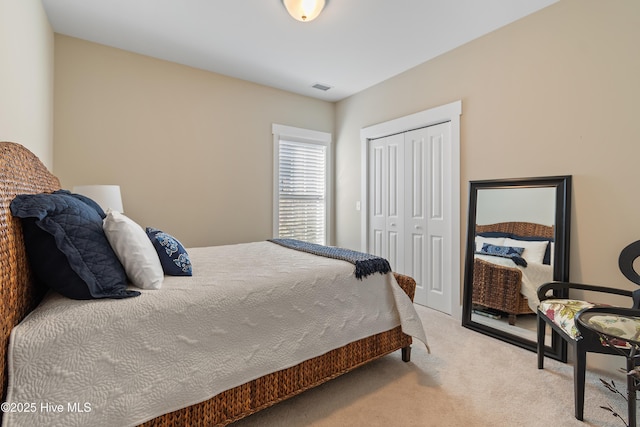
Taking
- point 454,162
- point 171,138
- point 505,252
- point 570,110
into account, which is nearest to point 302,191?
point 171,138

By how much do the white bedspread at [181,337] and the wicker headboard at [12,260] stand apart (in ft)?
0.15

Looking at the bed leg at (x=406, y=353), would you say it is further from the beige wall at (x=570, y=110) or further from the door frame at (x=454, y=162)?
the beige wall at (x=570, y=110)

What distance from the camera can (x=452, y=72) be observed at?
3.05 m

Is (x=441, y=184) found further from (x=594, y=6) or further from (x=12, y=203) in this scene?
(x=12, y=203)

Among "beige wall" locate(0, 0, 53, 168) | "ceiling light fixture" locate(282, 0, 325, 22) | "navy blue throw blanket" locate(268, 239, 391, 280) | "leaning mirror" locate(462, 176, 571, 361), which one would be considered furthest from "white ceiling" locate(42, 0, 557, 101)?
"navy blue throw blanket" locate(268, 239, 391, 280)

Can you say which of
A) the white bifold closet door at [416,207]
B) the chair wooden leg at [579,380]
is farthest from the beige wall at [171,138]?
the chair wooden leg at [579,380]

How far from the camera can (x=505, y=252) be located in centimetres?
260

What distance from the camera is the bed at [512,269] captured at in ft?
7.88

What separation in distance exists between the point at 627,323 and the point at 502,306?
1.04 metres

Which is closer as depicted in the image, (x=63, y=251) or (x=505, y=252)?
(x=63, y=251)

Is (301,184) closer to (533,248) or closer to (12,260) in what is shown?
(533,248)

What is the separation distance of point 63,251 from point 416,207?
3178mm

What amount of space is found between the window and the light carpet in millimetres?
2388

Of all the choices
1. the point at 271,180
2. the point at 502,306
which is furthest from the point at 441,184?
the point at 271,180
